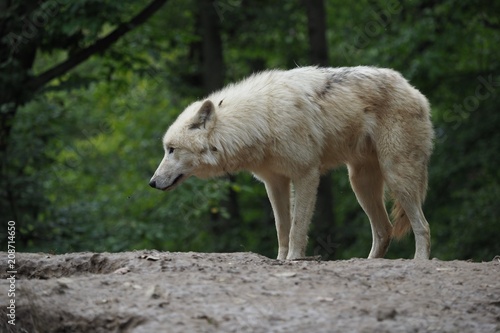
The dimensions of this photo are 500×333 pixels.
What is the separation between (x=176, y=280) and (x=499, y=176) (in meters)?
13.0

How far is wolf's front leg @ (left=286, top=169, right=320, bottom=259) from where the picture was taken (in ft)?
28.0

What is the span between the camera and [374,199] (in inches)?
374

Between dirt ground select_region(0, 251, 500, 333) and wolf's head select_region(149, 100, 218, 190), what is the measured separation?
1920 millimetres

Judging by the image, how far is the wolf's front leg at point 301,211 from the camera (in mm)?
8523

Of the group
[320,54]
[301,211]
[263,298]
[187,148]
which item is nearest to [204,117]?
[187,148]

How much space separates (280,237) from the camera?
9.12m

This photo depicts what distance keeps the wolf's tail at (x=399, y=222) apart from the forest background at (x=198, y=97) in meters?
5.39

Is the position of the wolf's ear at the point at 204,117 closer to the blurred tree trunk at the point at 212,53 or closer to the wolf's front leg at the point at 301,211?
the wolf's front leg at the point at 301,211

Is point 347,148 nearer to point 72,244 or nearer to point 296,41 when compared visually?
point 72,244

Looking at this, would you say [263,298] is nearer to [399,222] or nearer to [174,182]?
[174,182]

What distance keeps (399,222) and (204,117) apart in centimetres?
240

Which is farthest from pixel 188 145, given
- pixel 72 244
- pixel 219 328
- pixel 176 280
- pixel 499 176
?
pixel 499 176

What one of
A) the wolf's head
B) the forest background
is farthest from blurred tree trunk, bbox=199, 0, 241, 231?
the wolf's head

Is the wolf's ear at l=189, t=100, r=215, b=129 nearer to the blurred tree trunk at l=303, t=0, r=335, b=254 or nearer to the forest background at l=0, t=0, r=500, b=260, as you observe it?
the forest background at l=0, t=0, r=500, b=260
